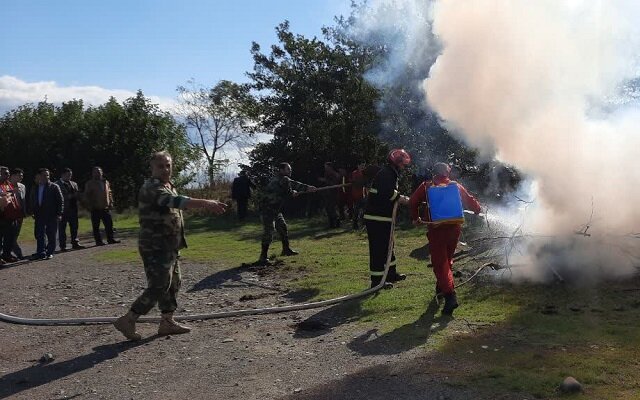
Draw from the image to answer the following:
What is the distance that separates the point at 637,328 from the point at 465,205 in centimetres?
260

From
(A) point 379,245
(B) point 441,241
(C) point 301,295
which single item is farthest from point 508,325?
(C) point 301,295

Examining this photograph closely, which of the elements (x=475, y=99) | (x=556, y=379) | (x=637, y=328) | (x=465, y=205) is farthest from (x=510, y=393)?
(x=475, y=99)

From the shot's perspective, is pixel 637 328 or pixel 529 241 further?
pixel 529 241

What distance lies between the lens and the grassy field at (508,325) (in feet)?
16.5

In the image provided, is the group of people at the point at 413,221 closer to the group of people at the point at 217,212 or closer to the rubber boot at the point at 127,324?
the group of people at the point at 217,212

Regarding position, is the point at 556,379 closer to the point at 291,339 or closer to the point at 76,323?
the point at 291,339

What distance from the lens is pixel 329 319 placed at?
24.8 ft

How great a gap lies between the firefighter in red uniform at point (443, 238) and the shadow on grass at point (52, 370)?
137 inches

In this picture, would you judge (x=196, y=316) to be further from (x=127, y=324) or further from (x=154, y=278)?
(x=154, y=278)

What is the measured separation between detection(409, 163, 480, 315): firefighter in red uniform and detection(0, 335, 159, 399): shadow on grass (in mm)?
3489

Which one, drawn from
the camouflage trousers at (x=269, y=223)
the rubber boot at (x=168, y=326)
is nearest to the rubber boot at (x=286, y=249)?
the camouflage trousers at (x=269, y=223)

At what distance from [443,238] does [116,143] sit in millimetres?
21712

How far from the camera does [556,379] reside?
4.89 metres

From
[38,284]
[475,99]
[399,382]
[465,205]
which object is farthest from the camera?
[38,284]
